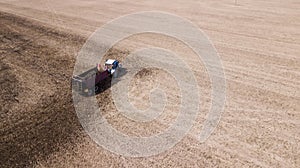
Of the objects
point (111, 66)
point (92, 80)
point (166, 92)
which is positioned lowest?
point (166, 92)

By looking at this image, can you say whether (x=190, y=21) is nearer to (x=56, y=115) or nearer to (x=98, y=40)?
(x=98, y=40)

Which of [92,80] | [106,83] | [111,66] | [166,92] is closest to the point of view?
[92,80]

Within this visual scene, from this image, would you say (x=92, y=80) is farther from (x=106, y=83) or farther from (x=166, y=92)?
(x=166, y=92)

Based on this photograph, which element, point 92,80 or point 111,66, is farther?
point 111,66

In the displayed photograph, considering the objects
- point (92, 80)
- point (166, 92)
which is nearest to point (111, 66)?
point (92, 80)

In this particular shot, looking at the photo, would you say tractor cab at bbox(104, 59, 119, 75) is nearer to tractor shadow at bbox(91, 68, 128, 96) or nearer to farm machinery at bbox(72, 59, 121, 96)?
farm machinery at bbox(72, 59, 121, 96)

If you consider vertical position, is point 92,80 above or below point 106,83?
above

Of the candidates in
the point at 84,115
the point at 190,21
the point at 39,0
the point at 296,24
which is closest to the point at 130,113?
the point at 84,115

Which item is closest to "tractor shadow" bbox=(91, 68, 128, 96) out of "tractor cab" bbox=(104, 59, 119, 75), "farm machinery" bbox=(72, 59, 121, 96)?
"farm machinery" bbox=(72, 59, 121, 96)
